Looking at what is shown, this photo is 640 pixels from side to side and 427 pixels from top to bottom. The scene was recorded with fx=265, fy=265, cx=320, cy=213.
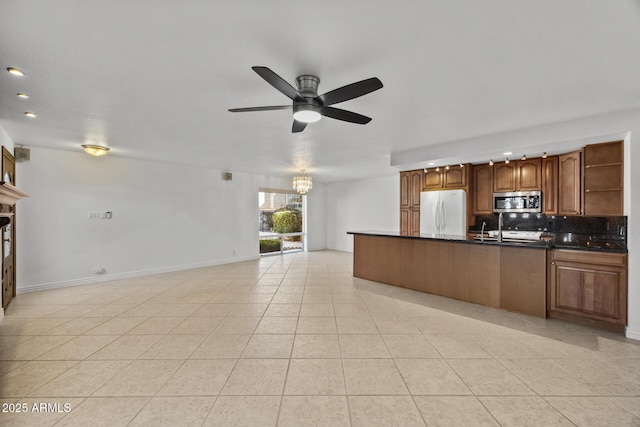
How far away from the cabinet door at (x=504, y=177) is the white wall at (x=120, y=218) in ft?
18.9

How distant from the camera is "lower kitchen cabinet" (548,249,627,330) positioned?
9.34ft

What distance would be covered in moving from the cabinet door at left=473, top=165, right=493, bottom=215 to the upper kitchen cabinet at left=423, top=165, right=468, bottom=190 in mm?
248

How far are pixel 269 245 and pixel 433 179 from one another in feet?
16.2

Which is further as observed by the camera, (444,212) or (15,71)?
(444,212)

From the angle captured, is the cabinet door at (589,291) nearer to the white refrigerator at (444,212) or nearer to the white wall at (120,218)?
the white refrigerator at (444,212)

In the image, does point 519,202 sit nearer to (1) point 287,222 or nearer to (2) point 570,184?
(2) point 570,184

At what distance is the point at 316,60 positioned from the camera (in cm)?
191

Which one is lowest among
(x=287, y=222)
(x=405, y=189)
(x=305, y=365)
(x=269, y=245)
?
(x=305, y=365)

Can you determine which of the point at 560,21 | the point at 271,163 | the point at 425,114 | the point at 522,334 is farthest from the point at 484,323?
the point at 271,163

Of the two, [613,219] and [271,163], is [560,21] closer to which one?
[613,219]

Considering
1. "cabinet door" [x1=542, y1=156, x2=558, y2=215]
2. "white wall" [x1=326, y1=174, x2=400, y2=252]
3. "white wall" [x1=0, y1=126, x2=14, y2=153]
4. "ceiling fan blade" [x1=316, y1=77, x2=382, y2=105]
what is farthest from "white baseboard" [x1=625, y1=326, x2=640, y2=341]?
"white wall" [x1=0, y1=126, x2=14, y2=153]

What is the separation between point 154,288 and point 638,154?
21.9 feet

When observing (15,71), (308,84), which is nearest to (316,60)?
(308,84)

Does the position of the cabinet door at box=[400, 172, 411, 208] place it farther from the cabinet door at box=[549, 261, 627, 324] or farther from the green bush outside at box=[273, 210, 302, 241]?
the green bush outside at box=[273, 210, 302, 241]
